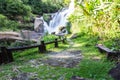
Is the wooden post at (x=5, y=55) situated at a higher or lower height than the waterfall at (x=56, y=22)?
lower

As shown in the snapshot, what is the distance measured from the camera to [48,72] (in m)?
9.98

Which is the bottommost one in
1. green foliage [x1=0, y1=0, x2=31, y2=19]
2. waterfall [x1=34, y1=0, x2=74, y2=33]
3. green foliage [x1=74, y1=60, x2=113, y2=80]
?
green foliage [x1=74, y1=60, x2=113, y2=80]

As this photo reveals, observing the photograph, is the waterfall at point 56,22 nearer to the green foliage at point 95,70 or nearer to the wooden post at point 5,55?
the wooden post at point 5,55

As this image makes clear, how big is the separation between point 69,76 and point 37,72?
1.68 m

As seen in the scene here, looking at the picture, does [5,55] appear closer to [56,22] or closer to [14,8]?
[14,8]

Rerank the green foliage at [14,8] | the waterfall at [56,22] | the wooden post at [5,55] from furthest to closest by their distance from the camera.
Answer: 1. the waterfall at [56,22]
2. the green foliage at [14,8]
3. the wooden post at [5,55]

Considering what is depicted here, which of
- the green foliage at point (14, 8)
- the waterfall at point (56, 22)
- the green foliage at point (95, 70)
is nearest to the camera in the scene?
the green foliage at point (95, 70)

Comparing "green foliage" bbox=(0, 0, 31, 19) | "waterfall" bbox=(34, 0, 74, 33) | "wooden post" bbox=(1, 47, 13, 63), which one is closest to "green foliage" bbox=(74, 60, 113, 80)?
"wooden post" bbox=(1, 47, 13, 63)

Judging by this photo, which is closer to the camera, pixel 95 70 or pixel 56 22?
pixel 95 70

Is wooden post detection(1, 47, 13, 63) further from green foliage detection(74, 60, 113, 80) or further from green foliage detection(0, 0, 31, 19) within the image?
green foliage detection(0, 0, 31, 19)

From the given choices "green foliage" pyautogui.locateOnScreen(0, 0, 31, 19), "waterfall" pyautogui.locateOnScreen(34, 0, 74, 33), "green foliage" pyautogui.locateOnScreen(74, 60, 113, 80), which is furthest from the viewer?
"waterfall" pyautogui.locateOnScreen(34, 0, 74, 33)

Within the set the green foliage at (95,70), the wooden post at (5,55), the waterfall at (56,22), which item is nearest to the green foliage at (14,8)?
the waterfall at (56,22)

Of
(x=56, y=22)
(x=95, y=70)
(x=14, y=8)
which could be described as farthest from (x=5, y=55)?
(x=56, y=22)

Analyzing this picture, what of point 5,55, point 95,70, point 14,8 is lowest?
point 95,70
